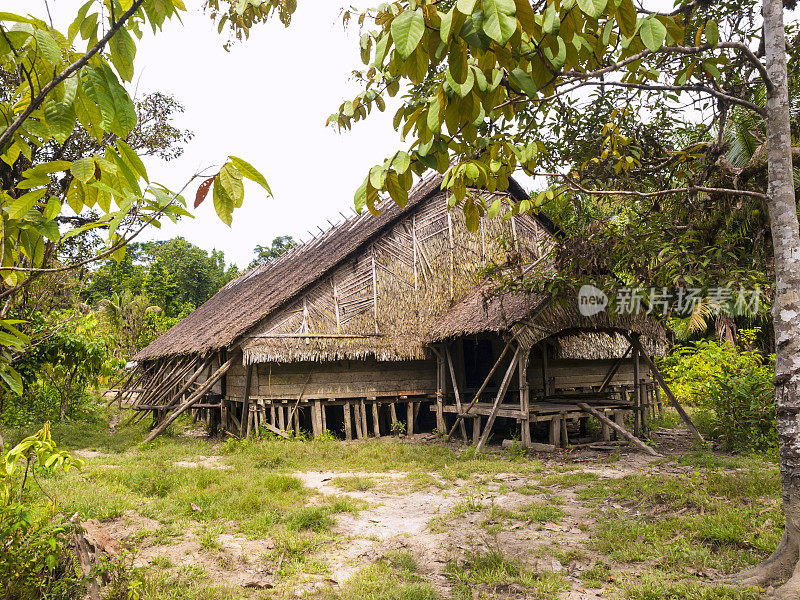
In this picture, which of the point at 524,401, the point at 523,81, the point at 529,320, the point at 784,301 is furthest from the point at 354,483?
the point at 523,81

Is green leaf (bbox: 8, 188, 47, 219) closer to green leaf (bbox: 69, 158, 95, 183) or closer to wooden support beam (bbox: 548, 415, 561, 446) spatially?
green leaf (bbox: 69, 158, 95, 183)

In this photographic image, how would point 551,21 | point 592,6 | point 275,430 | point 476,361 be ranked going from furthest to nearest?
1. point 476,361
2. point 275,430
3. point 551,21
4. point 592,6

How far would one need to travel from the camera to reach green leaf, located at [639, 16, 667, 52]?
2646 millimetres

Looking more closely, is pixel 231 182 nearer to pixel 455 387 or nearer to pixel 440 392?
pixel 455 387

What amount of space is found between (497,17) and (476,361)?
13779 mm

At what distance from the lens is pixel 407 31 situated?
189 centimetres

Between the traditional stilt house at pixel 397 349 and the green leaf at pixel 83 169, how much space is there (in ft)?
30.9

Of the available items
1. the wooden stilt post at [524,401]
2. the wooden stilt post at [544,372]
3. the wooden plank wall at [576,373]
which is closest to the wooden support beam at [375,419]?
the wooden plank wall at [576,373]

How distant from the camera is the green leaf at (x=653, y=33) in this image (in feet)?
8.68

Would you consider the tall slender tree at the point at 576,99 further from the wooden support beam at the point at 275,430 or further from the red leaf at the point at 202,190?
the wooden support beam at the point at 275,430

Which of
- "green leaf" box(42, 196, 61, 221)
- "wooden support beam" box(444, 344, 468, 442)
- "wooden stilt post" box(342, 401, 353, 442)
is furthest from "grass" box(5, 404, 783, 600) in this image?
"green leaf" box(42, 196, 61, 221)

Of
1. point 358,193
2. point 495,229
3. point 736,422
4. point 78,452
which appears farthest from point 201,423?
point 358,193

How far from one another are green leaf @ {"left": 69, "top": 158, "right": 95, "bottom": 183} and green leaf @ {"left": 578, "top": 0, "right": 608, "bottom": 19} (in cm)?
179

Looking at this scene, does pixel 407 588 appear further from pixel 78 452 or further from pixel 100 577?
pixel 78 452
